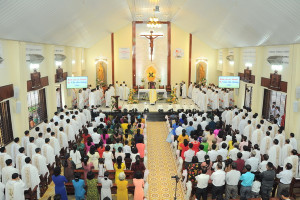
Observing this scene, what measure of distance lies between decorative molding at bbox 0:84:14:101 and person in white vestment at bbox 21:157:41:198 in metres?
3.00

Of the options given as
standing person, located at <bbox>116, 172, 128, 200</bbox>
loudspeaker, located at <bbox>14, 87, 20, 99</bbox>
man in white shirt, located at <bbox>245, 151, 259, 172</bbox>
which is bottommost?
standing person, located at <bbox>116, 172, 128, 200</bbox>

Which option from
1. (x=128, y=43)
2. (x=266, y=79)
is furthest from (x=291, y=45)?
(x=128, y=43)

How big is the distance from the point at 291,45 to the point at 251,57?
13.0ft

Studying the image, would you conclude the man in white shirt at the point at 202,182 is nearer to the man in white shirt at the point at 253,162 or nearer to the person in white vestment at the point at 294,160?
the man in white shirt at the point at 253,162

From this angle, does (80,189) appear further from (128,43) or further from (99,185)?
(128,43)

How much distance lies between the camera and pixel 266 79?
478 inches

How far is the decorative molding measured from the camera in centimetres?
848

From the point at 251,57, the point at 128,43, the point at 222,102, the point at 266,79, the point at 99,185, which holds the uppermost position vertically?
the point at 128,43

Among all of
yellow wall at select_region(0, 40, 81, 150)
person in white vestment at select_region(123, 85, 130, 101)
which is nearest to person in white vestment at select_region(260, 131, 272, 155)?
yellow wall at select_region(0, 40, 81, 150)

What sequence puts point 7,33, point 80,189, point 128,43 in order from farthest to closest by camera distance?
point 128,43 < point 7,33 < point 80,189

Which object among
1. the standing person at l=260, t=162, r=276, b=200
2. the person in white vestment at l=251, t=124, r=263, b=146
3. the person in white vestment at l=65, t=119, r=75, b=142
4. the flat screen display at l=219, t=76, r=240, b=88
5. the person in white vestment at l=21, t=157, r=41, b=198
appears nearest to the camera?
the standing person at l=260, t=162, r=276, b=200

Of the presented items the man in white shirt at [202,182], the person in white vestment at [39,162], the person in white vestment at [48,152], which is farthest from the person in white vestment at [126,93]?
the man in white shirt at [202,182]

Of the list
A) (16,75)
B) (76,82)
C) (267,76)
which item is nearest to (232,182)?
(267,76)

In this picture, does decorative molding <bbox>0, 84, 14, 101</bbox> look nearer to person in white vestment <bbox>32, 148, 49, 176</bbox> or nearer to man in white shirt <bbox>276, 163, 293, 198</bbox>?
person in white vestment <bbox>32, 148, 49, 176</bbox>
